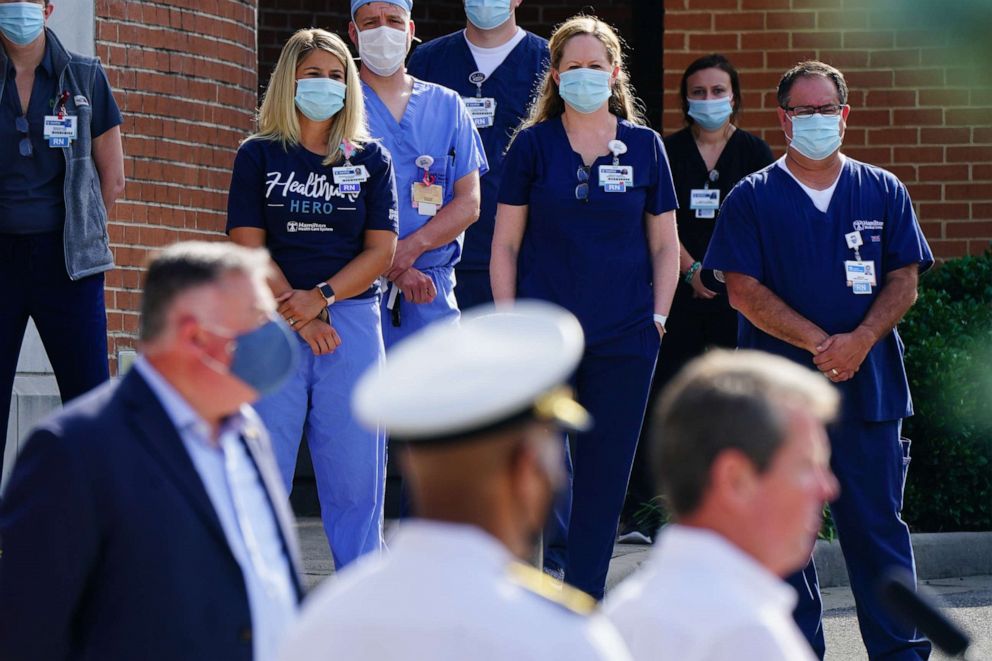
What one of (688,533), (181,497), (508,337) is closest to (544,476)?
(508,337)

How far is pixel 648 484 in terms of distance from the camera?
8.19 metres

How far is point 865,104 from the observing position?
32.7ft

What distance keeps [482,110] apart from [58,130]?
189 cm

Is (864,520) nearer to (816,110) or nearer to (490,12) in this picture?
(816,110)

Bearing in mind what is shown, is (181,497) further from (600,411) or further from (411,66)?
(411,66)

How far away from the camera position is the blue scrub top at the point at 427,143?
22.3 ft

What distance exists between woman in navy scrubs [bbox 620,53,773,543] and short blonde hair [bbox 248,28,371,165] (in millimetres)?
2136

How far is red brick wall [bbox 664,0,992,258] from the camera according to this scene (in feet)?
32.5

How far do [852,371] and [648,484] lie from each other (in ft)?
8.03

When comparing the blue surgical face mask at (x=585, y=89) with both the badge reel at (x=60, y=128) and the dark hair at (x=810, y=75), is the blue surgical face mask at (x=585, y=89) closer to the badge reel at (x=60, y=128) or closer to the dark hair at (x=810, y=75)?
the dark hair at (x=810, y=75)

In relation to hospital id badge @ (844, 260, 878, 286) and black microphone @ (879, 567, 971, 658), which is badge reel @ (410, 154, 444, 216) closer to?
hospital id badge @ (844, 260, 878, 286)

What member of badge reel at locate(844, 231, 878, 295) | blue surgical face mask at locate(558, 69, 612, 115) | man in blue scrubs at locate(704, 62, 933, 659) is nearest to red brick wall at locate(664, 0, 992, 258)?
blue surgical face mask at locate(558, 69, 612, 115)

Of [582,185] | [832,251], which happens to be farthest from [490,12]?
[832,251]

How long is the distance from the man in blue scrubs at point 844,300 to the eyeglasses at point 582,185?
54 cm
